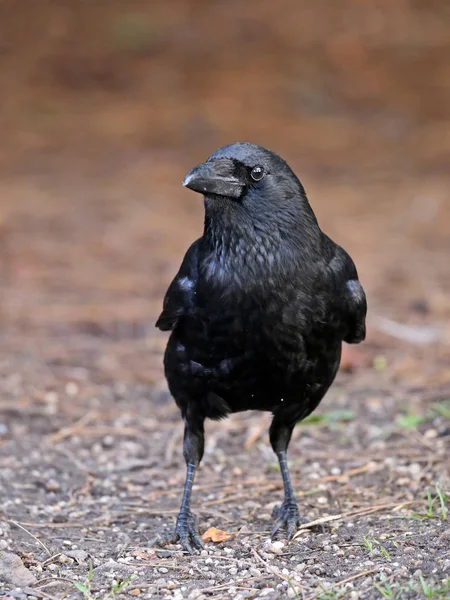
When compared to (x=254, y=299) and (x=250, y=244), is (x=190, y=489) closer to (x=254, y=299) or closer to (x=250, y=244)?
(x=254, y=299)

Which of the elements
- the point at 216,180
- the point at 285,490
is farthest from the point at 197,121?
the point at 216,180

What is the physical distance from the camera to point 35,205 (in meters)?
9.81

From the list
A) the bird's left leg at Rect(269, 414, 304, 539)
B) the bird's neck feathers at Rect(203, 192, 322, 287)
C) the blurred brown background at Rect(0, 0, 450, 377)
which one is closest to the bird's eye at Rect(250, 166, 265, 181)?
the bird's neck feathers at Rect(203, 192, 322, 287)

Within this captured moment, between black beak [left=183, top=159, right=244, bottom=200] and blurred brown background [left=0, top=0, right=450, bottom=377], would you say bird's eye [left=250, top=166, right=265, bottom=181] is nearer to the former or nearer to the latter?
black beak [left=183, top=159, right=244, bottom=200]

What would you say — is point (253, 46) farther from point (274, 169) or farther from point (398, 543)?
point (398, 543)

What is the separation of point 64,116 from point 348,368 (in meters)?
6.62

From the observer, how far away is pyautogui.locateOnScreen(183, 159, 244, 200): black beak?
3707mm

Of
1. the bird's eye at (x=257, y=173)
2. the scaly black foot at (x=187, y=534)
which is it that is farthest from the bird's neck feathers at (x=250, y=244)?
the scaly black foot at (x=187, y=534)

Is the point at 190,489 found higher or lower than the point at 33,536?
higher

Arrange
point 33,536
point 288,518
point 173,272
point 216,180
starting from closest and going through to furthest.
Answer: point 216,180
point 33,536
point 288,518
point 173,272

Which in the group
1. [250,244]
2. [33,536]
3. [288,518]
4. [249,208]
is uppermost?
[249,208]

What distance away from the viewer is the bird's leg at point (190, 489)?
3.92 metres

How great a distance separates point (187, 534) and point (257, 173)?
4.91 feet

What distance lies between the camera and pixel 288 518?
13.4 ft
